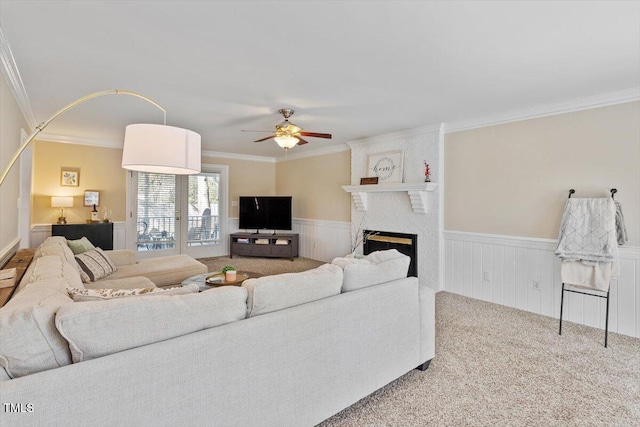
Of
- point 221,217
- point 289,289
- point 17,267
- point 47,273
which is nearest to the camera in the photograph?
point 289,289

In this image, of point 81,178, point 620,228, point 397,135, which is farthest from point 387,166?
point 81,178

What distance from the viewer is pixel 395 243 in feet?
16.5

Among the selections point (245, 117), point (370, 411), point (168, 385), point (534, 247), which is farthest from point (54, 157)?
point (534, 247)

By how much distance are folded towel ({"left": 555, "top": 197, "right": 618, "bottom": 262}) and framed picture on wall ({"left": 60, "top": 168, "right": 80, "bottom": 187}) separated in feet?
22.6

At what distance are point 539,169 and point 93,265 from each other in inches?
194

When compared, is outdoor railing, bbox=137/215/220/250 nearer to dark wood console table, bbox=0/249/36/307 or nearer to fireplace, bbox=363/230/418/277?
dark wood console table, bbox=0/249/36/307

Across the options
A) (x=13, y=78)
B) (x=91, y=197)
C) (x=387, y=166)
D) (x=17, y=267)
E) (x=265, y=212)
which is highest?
(x=13, y=78)

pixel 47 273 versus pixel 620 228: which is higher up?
pixel 620 228

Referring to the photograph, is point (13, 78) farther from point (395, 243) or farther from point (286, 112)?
point (395, 243)

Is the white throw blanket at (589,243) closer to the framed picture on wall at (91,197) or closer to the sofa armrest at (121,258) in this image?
the sofa armrest at (121,258)

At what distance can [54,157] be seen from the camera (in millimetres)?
5172

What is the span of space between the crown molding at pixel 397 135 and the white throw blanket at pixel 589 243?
1915 mm

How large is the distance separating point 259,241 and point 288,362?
17.2 feet

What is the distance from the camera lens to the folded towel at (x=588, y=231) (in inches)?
113
